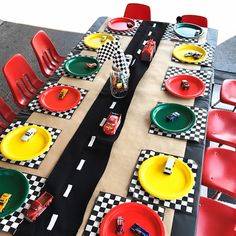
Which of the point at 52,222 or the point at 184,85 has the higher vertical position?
the point at 184,85

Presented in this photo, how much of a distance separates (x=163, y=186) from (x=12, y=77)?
163 cm

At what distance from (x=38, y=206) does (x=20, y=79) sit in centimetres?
147

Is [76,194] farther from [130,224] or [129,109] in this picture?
[129,109]

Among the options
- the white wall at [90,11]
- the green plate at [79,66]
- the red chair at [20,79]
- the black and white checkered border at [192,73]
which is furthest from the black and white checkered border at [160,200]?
the white wall at [90,11]

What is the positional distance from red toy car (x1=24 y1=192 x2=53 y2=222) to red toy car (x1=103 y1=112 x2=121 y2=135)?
0.55 metres

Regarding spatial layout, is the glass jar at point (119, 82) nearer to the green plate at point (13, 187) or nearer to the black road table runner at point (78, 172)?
the black road table runner at point (78, 172)

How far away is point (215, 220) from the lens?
1.86 m

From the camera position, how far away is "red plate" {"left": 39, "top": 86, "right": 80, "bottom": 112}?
2.11 m

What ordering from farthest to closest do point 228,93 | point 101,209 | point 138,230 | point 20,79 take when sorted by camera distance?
point 228,93 → point 20,79 → point 101,209 → point 138,230

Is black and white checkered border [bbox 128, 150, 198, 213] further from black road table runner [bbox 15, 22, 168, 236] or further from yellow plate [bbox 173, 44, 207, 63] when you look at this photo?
yellow plate [bbox 173, 44, 207, 63]

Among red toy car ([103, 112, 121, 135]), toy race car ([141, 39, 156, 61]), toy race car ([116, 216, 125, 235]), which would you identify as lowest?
toy race car ([116, 216, 125, 235])

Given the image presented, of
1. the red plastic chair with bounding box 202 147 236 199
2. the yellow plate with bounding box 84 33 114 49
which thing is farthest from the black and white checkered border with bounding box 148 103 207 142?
the yellow plate with bounding box 84 33 114 49

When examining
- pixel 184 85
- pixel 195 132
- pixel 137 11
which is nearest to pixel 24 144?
pixel 195 132

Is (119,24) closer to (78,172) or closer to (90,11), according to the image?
(78,172)
